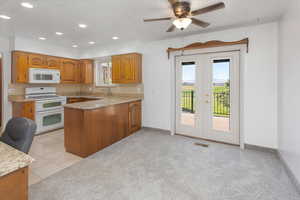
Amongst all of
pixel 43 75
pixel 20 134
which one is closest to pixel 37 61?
pixel 43 75

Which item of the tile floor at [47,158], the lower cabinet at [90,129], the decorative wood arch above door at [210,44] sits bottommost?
the tile floor at [47,158]

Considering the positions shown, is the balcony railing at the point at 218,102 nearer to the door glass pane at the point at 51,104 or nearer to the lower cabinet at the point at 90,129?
the lower cabinet at the point at 90,129

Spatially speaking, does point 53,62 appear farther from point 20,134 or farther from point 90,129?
point 20,134

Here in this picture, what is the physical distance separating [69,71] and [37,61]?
0.97 metres

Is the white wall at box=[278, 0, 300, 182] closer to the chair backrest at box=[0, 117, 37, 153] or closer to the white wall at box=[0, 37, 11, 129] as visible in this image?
the chair backrest at box=[0, 117, 37, 153]

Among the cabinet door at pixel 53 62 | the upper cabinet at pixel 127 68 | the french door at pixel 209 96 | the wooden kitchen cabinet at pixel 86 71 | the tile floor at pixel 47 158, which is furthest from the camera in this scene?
the wooden kitchen cabinet at pixel 86 71

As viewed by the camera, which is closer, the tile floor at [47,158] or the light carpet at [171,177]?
the light carpet at [171,177]

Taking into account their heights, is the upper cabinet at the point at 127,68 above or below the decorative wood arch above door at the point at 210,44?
below

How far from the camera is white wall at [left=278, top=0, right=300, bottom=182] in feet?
6.34

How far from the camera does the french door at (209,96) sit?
336 cm

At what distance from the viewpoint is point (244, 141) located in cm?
322

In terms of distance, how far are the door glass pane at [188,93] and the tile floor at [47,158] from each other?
260cm

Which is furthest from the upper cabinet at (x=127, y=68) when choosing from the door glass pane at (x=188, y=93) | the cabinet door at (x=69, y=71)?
the cabinet door at (x=69, y=71)

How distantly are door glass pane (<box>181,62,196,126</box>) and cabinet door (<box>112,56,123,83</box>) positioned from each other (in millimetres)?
1805
